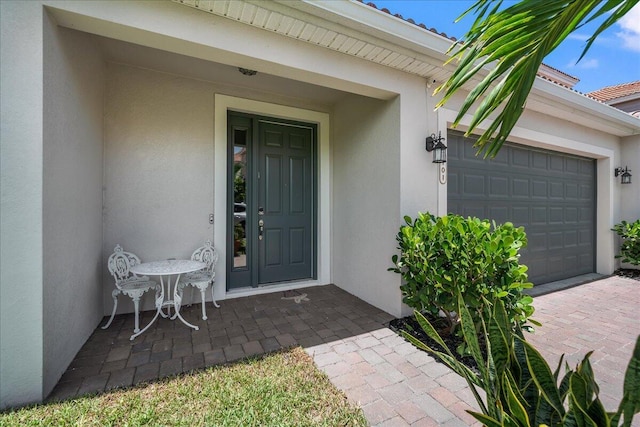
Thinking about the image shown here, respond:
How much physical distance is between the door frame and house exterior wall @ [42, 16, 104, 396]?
1286 mm

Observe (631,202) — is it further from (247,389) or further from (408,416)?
(247,389)

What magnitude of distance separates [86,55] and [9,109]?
1.24 metres

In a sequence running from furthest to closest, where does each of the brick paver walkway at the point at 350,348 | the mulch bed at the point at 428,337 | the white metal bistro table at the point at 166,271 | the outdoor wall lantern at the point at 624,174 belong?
the outdoor wall lantern at the point at 624,174 < the white metal bistro table at the point at 166,271 < the mulch bed at the point at 428,337 < the brick paver walkway at the point at 350,348

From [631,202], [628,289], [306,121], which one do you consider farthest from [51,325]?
[631,202]

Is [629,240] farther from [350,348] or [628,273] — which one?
[350,348]

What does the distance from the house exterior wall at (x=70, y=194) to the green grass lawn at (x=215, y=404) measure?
405 millimetres

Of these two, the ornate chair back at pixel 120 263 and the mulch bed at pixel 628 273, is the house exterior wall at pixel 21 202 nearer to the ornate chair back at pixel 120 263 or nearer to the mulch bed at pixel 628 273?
the ornate chair back at pixel 120 263

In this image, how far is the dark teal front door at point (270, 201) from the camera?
423cm

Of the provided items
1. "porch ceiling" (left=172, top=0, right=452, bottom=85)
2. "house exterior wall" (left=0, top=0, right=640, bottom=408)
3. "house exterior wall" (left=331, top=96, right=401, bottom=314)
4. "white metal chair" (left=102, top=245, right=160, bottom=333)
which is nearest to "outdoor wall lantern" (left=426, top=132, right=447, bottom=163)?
"house exterior wall" (left=0, top=0, right=640, bottom=408)

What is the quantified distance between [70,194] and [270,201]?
2.40 metres

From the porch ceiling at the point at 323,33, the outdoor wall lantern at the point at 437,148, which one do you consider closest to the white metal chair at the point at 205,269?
the porch ceiling at the point at 323,33

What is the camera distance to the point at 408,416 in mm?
1844

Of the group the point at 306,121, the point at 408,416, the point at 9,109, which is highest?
the point at 306,121

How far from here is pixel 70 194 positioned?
2.40 m
